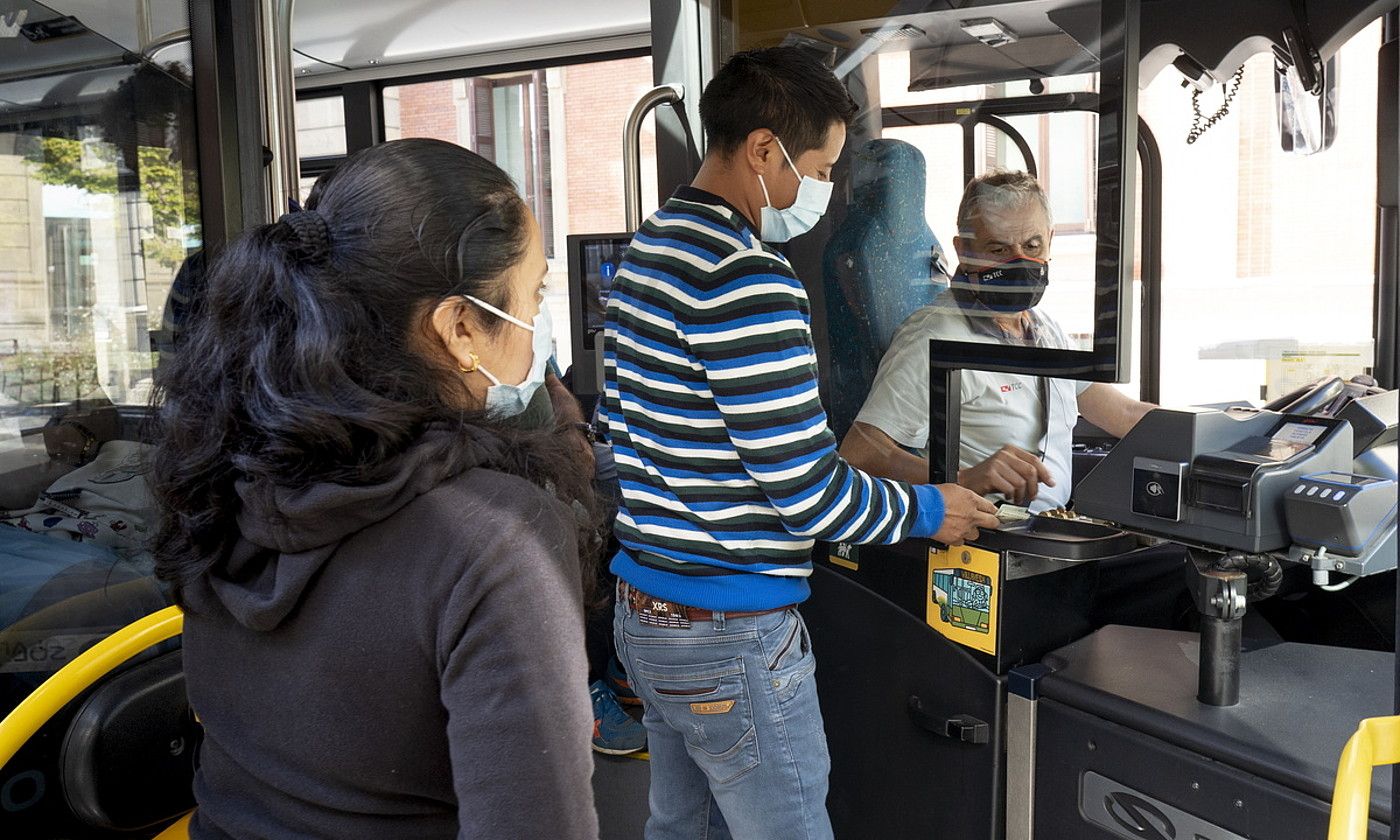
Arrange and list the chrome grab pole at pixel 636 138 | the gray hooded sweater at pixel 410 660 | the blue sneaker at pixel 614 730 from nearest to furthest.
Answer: the gray hooded sweater at pixel 410 660
the chrome grab pole at pixel 636 138
the blue sneaker at pixel 614 730

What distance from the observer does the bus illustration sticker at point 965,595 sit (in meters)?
1.65

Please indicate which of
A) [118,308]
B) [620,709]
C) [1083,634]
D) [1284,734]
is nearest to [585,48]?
[620,709]

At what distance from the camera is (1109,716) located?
1.53 metres

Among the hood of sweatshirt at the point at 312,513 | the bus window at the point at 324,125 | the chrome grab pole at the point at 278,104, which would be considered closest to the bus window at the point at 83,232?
the chrome grab pole at the point at 278,104

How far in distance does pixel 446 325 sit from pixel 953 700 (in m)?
1.15

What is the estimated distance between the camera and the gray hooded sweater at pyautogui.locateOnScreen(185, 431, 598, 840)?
763mm

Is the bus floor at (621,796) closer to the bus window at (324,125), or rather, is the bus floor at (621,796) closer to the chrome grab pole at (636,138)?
the chrome grab pole at (636,138)

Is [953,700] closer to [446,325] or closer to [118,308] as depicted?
[446,325]

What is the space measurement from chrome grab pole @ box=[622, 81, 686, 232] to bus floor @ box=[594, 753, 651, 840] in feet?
4.31

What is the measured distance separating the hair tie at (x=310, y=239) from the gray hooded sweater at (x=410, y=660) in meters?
0.16

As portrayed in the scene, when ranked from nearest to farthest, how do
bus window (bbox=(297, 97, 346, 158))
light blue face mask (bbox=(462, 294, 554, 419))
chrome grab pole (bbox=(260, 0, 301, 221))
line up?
light blue face mask (bbox=(462, 294, 554, 419)) < chrome grab pole (bbox=(260, 0, 301, 221)) < bus window (bbox=(297, 97, 346, 158))

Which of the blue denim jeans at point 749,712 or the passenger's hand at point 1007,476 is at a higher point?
the passenger's hand at point 1007,476

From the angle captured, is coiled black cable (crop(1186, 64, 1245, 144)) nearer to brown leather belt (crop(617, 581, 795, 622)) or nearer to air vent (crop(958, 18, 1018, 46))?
air vent (crop(958, 18, 1018, 46))

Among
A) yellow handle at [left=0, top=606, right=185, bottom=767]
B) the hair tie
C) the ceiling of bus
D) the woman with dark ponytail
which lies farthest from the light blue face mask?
the ceiling of bus
